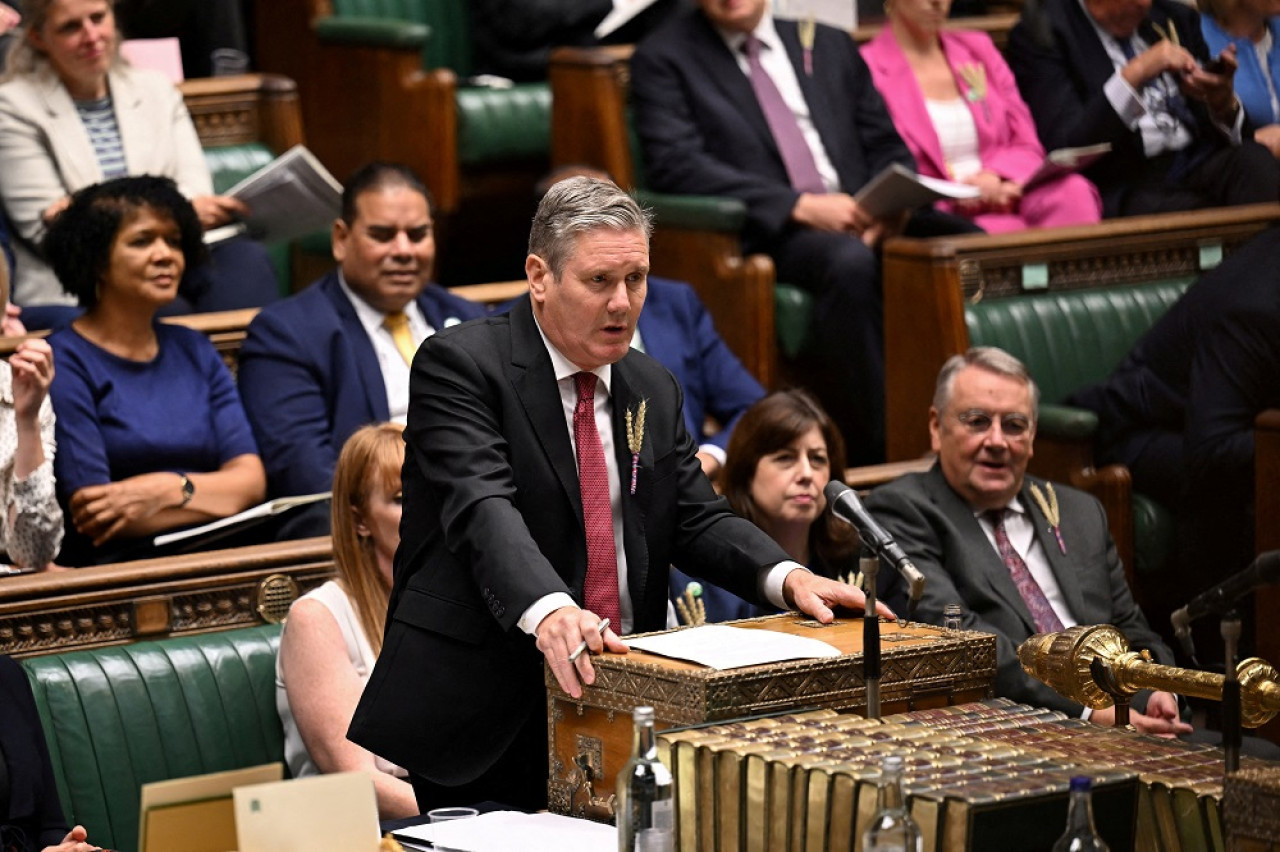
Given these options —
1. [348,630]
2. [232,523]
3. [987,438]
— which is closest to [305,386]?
[232,523]

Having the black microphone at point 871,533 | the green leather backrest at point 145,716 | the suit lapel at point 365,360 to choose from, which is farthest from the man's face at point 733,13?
the black microphone at point 871,533

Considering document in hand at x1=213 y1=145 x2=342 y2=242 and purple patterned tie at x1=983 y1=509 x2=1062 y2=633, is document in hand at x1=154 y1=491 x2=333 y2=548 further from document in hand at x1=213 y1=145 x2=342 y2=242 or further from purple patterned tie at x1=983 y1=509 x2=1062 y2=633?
purple patterned tie at x1=983 y1=509 x2=1062 y2=633

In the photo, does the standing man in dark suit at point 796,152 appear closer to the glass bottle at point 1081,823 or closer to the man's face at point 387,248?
the man's face at point 387,248

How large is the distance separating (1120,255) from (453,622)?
8.55 feet

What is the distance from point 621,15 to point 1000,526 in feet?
7.05

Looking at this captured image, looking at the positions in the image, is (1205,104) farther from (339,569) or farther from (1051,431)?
(339,569)

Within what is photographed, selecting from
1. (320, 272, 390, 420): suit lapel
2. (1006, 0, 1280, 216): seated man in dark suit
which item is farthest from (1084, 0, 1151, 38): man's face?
(320, 272, 390, 420): suit lapel

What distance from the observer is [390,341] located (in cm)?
382

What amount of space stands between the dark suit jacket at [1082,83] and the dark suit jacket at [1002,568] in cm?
127

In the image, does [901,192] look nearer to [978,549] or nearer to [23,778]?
[978,549]

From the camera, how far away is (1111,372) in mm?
4312

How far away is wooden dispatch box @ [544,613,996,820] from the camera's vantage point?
6.49ft

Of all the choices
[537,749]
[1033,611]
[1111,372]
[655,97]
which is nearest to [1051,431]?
[1111,372]

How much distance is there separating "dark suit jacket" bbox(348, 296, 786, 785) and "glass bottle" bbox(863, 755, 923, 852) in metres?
0.63
